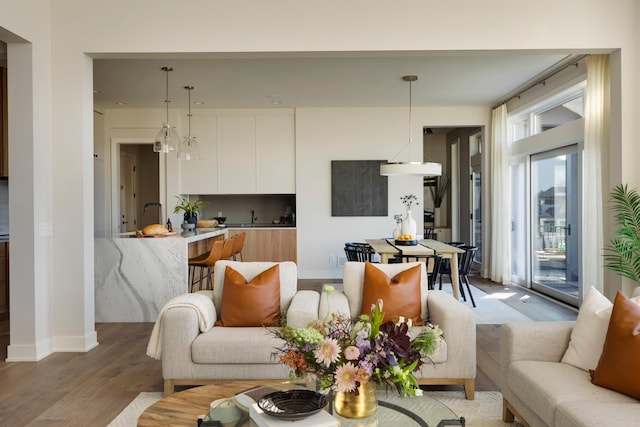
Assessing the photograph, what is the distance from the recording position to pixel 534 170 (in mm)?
7254

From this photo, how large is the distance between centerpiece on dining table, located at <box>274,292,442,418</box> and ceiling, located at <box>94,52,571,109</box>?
10.3ft

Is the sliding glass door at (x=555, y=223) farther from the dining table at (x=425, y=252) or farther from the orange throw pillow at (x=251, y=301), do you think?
the orange throw pillow at (x=251, y=301)

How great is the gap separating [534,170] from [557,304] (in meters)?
2.04

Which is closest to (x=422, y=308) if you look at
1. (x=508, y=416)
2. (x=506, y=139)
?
(x=508, y=416)

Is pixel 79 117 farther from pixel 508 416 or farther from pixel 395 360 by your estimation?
pixel 508 416

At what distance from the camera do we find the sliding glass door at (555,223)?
618 centimetres

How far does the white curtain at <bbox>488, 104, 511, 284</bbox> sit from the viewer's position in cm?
781

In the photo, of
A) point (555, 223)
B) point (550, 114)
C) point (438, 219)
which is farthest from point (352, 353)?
point (438, 219)

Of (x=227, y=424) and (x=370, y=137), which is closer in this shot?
(x=227, y=424)

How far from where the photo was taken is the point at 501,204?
7.84 metres

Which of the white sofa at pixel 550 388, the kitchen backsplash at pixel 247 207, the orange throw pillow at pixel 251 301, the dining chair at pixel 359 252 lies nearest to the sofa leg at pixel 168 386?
the orange throw pillow at pixel 251 301

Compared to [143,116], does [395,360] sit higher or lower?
lower

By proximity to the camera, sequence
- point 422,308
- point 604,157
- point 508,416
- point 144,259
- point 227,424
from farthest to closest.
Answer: point 144,259 < point 604,157 < point 422,308 < point 508,416 < point 227,424

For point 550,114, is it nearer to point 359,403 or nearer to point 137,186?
point 359,403
